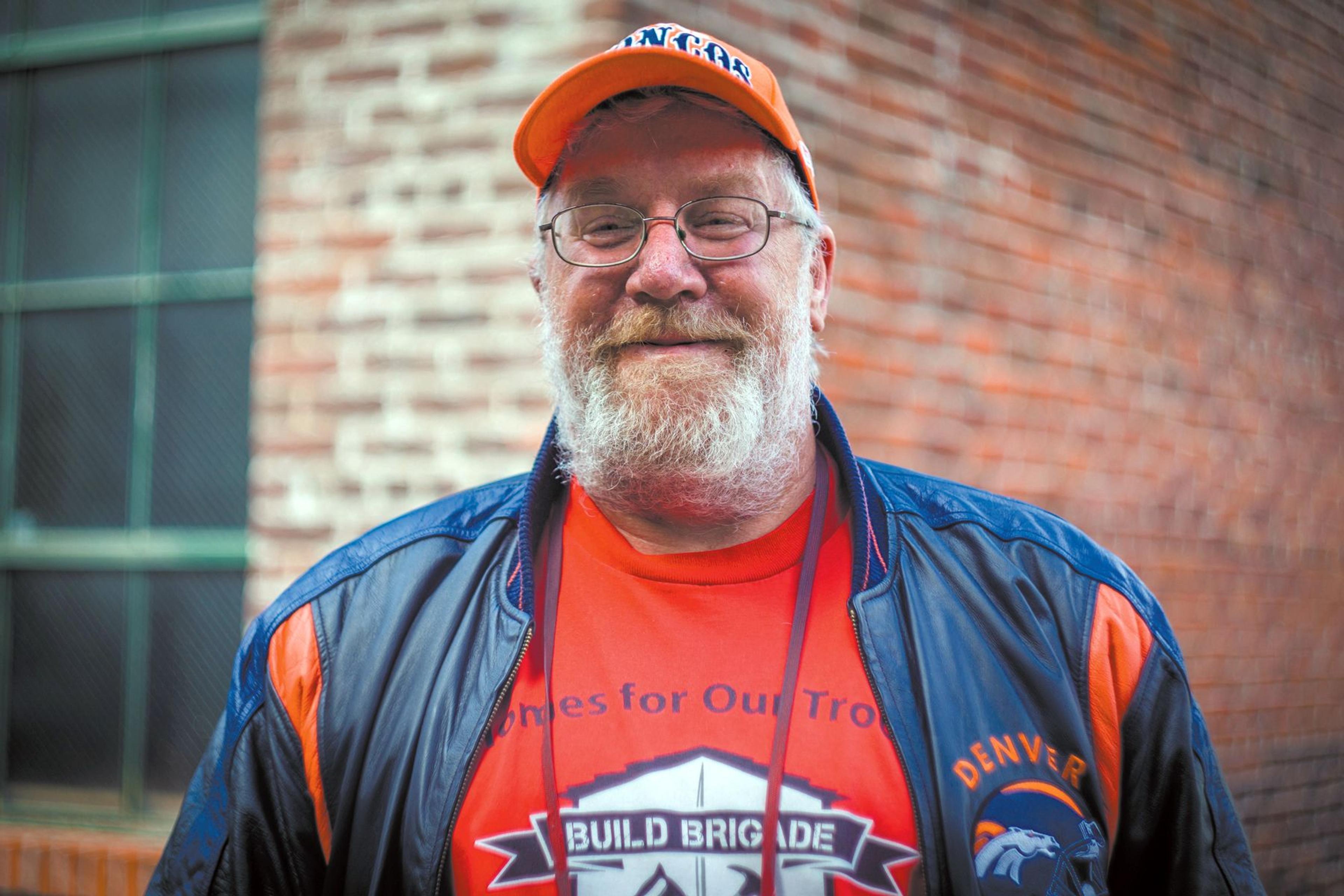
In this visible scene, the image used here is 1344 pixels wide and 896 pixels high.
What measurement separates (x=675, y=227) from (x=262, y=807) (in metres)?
1.23

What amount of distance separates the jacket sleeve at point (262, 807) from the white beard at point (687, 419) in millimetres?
637

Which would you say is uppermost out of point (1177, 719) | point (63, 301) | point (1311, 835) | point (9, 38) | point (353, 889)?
point (9, 38)

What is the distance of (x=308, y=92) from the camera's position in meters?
2.95

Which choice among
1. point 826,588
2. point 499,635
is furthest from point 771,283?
point 499,635

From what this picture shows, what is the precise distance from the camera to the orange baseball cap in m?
1.81

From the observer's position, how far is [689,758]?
5.10ft

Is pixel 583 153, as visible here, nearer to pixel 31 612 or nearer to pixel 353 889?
pixel 353 889

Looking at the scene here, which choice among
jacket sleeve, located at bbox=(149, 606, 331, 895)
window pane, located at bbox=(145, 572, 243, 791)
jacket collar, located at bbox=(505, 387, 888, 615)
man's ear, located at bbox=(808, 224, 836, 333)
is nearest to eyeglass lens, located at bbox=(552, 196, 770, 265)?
man's ear, located at bbox=(808, 224, 836, 333)

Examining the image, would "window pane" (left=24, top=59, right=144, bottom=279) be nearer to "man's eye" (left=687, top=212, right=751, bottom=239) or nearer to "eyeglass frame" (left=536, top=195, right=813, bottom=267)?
"eyeglass frame" (left=536, top=195, right=813, bottom=267)

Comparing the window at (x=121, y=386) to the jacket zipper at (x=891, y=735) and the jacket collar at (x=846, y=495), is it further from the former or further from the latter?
the jacket zipper at (x=891, y=735)

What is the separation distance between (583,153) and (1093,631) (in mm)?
1258

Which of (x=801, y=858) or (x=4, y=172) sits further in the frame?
(x=4, y=172)

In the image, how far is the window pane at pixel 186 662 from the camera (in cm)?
323

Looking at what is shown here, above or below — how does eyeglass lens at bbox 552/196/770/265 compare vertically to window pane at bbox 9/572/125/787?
above
